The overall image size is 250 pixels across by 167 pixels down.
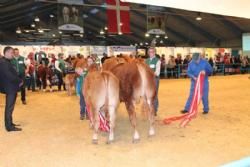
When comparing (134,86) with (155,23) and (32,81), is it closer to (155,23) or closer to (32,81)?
(32,81)

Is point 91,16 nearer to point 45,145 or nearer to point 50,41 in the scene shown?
point 50,41

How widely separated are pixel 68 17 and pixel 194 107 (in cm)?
955

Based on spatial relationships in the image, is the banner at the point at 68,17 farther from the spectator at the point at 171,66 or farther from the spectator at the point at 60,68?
the spectator at the point at 171,66

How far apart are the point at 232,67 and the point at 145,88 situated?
17.8 m

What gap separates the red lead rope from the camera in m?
5.91

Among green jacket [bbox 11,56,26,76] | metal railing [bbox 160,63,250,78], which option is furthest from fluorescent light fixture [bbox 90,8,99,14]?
green jacket [bbox 11,56,26,76]

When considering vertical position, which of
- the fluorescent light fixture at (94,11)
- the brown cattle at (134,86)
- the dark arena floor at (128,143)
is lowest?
the dark arena floor at (128,143)

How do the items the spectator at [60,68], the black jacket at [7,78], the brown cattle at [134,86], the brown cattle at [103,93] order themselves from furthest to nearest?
the spectator at [60,68] → the black jacket at [7,78] → the brown cattle at [134,86] → the brown cattle at [103,93]

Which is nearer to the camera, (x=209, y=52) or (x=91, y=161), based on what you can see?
(x=91, y=161)

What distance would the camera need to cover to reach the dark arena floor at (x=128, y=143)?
384 centimetres

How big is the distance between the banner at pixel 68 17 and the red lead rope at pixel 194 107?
29.6ft

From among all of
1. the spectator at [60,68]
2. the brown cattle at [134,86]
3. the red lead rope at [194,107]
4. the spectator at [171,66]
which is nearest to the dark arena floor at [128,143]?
the red lead rope at [194,107]

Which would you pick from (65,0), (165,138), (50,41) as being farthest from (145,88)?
(50,41)

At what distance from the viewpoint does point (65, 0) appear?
13250 mm
